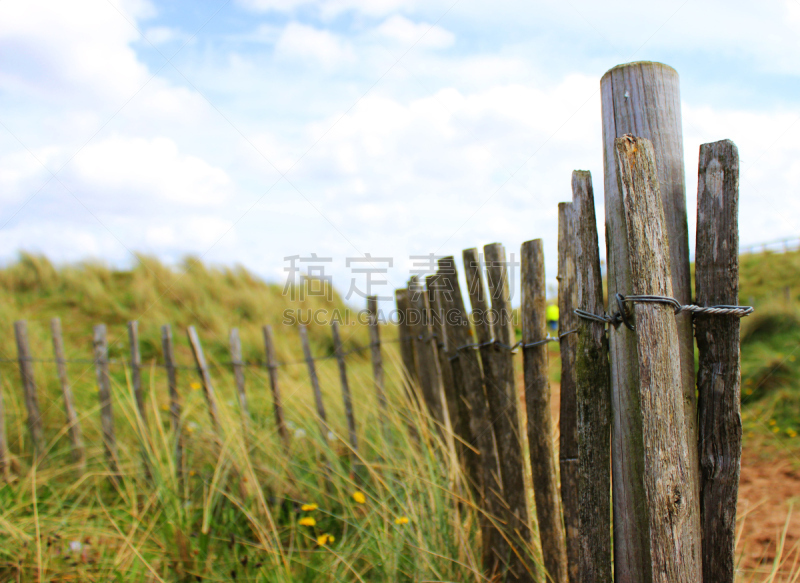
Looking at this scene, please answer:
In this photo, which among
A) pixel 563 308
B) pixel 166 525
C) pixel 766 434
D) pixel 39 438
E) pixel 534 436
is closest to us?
pixel 563 308

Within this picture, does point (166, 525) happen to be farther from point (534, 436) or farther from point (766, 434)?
point (766, 434)

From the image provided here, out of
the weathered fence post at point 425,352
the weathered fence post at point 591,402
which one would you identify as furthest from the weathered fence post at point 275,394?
the weathered fence post at point 591,402

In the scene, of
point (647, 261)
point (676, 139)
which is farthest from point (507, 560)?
point (676, 139)

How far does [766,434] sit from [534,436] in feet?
13.5

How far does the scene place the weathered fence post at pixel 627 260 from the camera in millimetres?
1471

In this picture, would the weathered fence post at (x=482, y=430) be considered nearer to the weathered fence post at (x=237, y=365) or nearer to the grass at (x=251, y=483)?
the grass at (x=251, y=483)

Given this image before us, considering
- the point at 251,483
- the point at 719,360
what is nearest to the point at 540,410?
the point at 719,360

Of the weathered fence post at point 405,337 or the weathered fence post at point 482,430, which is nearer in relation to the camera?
the weathered fence post at point 482,430

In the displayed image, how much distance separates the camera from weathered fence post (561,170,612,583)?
5.10 feet

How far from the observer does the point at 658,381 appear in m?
1.35

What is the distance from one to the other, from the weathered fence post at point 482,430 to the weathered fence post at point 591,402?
34.4 inches

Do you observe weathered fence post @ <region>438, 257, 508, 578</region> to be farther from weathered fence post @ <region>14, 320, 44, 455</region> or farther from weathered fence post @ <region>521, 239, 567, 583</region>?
weathered fence post @ <region>14, 320, 44, 455</region>

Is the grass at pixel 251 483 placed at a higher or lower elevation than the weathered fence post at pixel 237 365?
lower

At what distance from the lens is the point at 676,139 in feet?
4.92
